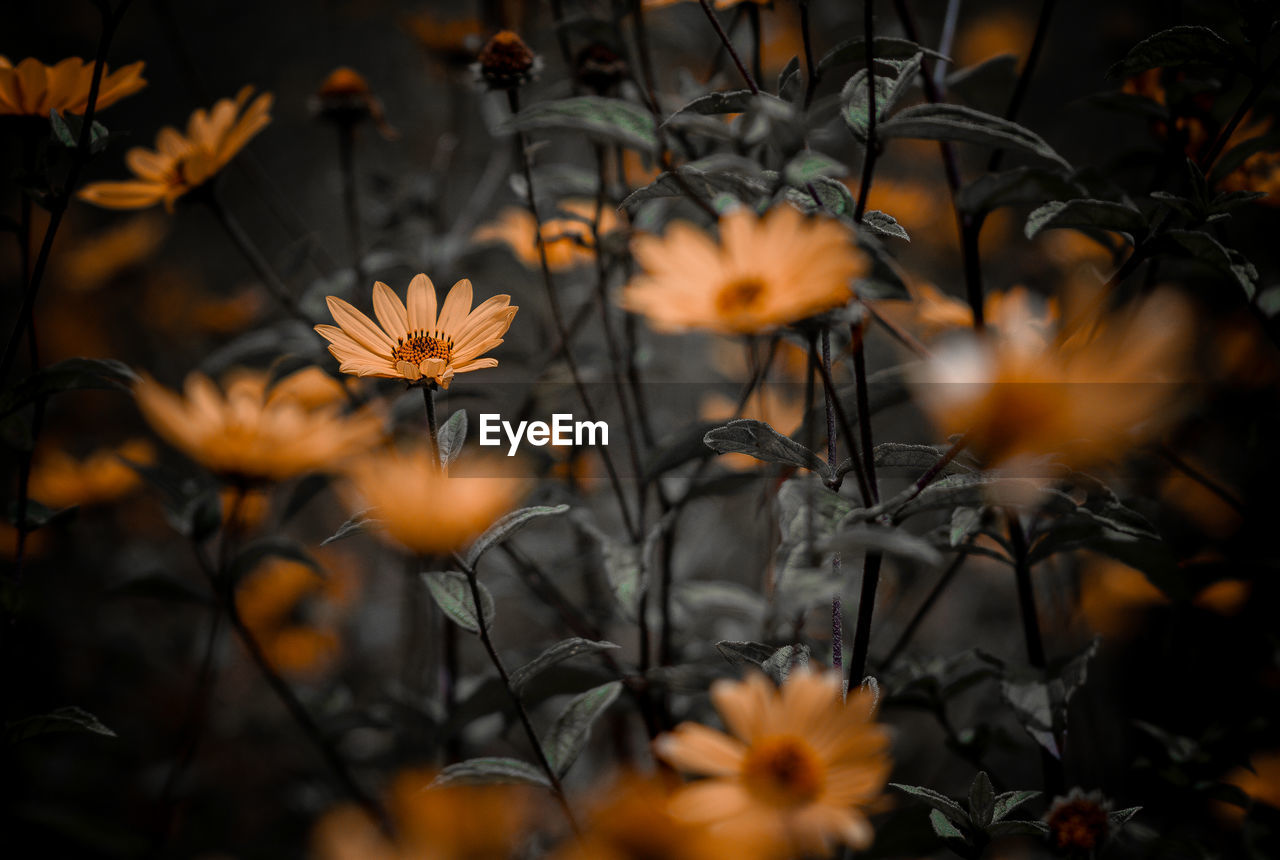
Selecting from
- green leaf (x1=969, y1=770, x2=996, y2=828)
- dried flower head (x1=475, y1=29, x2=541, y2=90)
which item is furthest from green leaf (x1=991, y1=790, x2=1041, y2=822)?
dried flower head (x1=475, y1=29, x2=541, y2=90)

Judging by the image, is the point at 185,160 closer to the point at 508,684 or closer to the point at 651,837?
the point at 508,684

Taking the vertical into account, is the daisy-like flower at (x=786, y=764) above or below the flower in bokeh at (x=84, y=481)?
below

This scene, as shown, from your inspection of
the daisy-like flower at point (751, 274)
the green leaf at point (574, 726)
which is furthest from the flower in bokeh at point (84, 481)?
the daisy-like flower at point (751, 274)

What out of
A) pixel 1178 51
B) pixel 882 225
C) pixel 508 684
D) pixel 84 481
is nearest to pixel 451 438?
pixel 508 684

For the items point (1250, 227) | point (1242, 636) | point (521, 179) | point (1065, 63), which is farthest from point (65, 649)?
point (1065, 63)

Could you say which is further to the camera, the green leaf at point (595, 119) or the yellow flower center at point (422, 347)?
the yellow flower center at point (422, 347)

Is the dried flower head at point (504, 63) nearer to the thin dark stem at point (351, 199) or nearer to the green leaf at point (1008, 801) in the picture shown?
the thin dark stem at point (351, 199)
